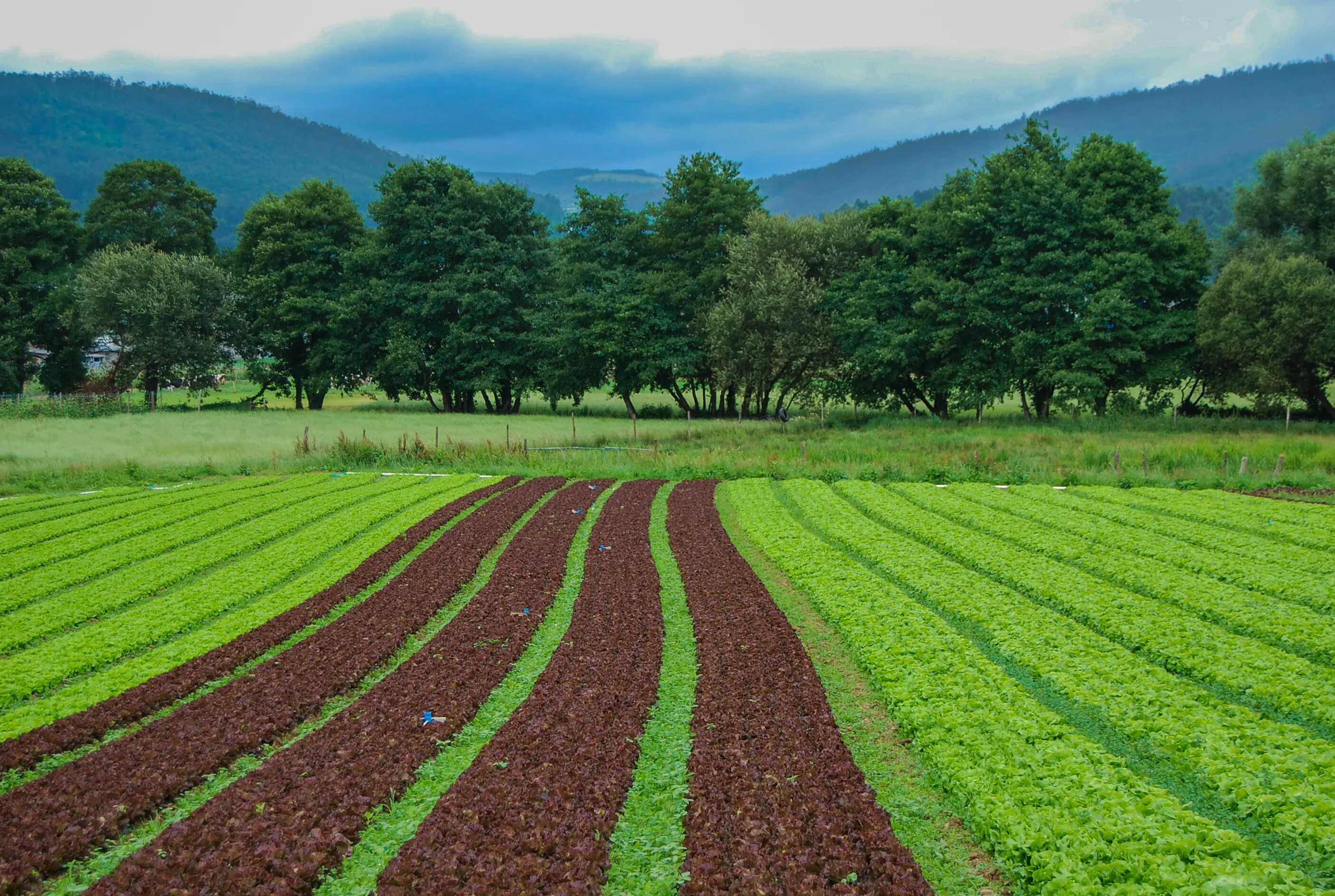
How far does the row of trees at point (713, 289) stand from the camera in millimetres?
41781

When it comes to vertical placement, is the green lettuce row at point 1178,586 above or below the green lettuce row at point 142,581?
above

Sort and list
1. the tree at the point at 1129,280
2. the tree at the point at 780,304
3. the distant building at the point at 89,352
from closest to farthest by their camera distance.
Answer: the tree at the point at 1129,280 → the tree at the point at 780,304 → the distant building at the point at 89,352

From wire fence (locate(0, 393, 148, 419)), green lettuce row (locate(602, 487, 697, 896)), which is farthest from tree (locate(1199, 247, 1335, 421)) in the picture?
wire fence (locate(0, 393, 148, 419))

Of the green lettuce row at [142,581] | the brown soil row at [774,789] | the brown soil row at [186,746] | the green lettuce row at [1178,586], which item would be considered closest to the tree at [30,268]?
the green lettuce row at [142,581]

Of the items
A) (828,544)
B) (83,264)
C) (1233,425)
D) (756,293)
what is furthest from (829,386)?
(83,264)

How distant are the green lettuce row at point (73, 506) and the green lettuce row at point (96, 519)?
11 centimetres

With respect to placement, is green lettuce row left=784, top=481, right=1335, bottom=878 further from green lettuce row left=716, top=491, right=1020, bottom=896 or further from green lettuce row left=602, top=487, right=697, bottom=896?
green lettuce row left=602, top=487, right=697, bottom=896

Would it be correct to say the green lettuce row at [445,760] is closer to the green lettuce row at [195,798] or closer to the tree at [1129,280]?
the green lettuce row at [195,798]

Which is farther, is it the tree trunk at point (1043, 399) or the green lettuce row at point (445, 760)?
the tree trunk at point (1043, 399)

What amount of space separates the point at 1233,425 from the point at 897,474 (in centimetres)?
2189

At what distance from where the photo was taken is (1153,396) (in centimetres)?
4506

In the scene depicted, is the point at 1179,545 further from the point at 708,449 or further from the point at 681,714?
the point at 708,449

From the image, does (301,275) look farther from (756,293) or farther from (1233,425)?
(1233,425)

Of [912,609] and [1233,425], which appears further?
[1233,425]
